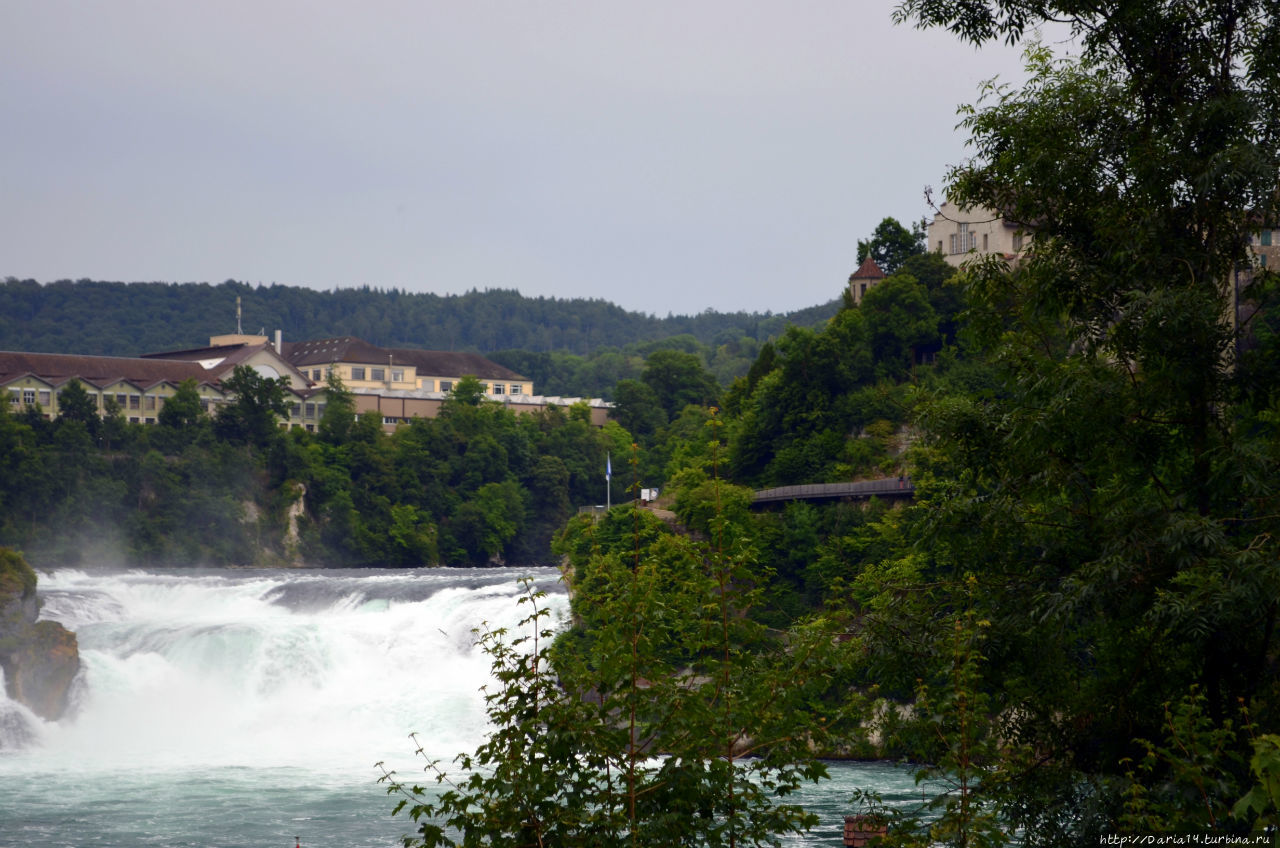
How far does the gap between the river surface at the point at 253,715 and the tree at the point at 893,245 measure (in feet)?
90.4

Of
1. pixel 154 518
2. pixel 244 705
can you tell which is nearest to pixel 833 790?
pixel 244 705

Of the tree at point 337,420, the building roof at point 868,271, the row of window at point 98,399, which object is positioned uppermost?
the building roof at point 868,271

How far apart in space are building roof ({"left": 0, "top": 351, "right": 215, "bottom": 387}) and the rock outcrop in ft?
167

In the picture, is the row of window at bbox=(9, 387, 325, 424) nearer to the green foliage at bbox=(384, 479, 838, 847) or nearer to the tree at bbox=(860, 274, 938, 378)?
the tree at bbox=(860, 274, 938, 378)

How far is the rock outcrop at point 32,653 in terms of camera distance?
1555 inches

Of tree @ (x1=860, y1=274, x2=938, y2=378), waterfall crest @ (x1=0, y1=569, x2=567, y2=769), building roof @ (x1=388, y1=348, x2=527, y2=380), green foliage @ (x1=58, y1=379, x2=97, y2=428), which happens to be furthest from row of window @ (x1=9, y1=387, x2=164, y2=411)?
tree @ (x1=860, y1=274, x2=938, y2=378)

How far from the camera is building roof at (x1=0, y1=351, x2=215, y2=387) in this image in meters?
90.5

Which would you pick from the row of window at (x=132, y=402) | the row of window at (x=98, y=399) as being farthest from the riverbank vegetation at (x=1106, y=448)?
the row of window at (x=98, y=399)

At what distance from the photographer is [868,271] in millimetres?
72250

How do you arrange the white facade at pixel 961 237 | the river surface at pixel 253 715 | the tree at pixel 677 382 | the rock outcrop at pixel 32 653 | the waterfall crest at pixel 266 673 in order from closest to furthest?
the river surface at pixel 253 715, the waterfall crest at pixel 266 673, the rock outcrop at pixel 32 653, the white facade at pixel 961 237, the tree at pixel 677 382

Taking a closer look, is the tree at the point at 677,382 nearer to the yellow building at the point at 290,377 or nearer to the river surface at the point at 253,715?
the yellow building at the point at 290,377

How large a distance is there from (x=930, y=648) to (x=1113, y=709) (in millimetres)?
1648

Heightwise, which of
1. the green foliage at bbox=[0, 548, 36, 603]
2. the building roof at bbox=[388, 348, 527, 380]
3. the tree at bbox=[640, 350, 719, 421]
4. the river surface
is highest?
the building roof at bbox=[388, 348, 527, 380]

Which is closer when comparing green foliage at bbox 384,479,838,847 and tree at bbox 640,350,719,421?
green foliage at bbox 384,479,838,847
